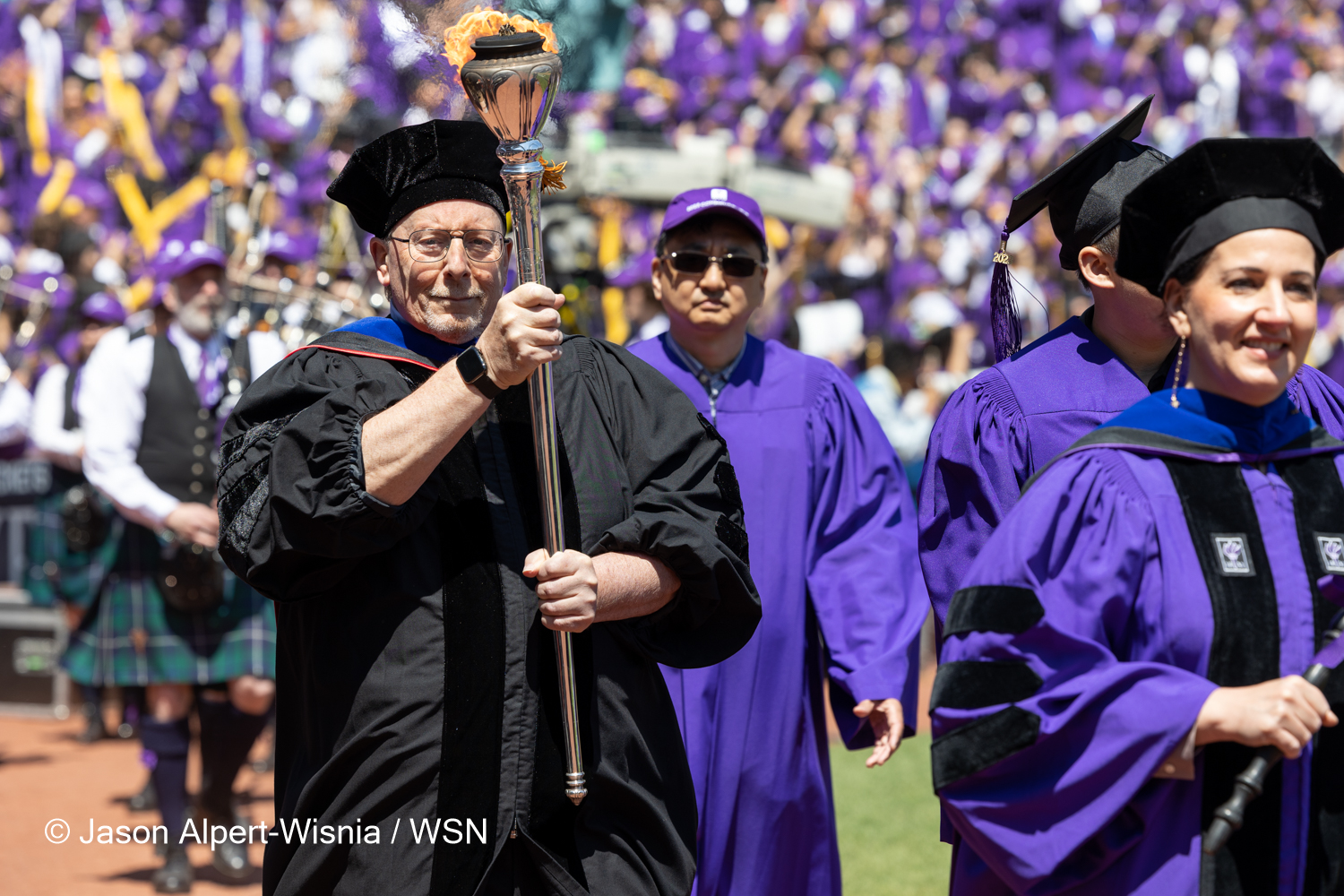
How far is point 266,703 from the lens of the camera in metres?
6.29

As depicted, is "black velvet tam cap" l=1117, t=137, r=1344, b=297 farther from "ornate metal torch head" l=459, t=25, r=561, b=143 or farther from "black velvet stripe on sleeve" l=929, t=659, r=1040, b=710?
"ornate metal torch head" l=459, t=25, r=561, b=143

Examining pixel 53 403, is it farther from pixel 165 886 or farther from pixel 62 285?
pixel 165 886

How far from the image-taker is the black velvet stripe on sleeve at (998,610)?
7.54 feet

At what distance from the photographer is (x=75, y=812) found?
6984mm

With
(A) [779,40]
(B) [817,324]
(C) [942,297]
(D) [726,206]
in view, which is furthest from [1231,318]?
(A) [779,40]

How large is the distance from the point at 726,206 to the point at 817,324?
759 centimetres

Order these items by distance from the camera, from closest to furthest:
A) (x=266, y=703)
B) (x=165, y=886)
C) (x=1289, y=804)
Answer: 1. (x=1289, y=804)
2. (x=165, y=886)
3. (x=266, y=703)

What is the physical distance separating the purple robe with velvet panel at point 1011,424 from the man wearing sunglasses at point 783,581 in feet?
2.23

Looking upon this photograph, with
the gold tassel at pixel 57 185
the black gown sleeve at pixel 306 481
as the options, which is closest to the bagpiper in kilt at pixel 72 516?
the gold tassel at pixel 57 185

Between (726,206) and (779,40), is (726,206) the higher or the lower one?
the lower one

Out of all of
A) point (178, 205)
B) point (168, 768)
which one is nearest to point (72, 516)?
point (168, 768)

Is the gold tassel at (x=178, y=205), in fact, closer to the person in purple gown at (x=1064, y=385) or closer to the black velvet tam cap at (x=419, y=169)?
the black velvet tam cap at (x=419, y=169)

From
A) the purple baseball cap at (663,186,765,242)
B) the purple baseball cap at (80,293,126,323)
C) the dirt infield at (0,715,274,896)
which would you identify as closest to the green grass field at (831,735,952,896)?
the dirt infield at (0,715,274,896)

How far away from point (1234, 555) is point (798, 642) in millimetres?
1863
